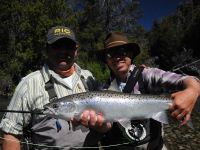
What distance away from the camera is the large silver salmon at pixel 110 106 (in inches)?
143

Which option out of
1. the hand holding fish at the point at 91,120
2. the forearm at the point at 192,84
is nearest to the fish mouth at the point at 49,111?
the hand holding fish at the point at 91,120

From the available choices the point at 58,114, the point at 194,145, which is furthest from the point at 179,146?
the point at 58,114

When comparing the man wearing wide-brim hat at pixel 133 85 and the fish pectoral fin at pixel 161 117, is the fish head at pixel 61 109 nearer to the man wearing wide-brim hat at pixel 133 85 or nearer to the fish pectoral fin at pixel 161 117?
the man wearing wide-brim hat at pixel 133 85

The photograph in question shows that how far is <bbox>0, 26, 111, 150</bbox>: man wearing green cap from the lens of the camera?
3.92 metres

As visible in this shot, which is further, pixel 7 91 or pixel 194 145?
pixel 7 91

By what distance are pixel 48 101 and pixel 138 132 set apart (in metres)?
0.98

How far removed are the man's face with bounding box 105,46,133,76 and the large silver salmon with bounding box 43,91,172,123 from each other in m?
0.36

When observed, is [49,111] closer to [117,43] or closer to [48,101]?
[48,101]

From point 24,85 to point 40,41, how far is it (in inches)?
1047

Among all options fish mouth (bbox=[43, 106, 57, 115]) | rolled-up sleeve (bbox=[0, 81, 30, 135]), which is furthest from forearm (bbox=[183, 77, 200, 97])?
rolled-up sleeve (bbox=[0, 81, 30, 135])

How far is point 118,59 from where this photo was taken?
13.2 ft

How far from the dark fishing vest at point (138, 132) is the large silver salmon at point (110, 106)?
9.0 inches

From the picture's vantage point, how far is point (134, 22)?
43.3m

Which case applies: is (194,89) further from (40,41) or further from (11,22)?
(11,22)
